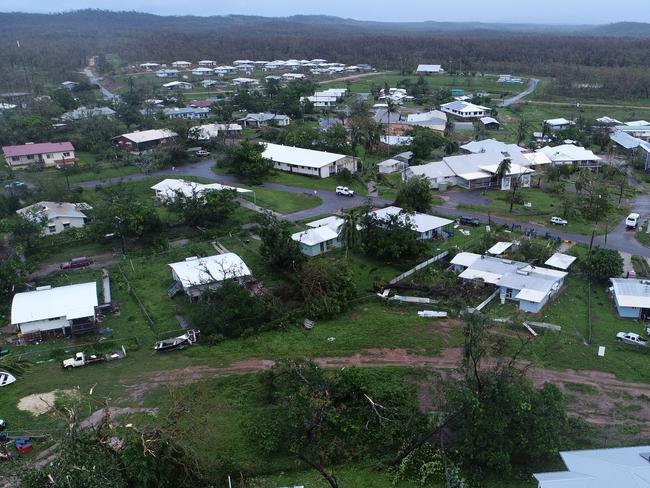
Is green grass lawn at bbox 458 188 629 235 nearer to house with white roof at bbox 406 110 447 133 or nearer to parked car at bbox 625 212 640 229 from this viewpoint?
parked car at bbox 625 212 640 229

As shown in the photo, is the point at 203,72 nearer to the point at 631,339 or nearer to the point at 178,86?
the point at 178,86

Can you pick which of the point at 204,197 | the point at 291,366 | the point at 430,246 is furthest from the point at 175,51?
the point at 291,366

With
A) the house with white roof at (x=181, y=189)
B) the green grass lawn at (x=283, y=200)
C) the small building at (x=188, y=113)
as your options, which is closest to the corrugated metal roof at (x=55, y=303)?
the house with white roof at (x=181, y=189)

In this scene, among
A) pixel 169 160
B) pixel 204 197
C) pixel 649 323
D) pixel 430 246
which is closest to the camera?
pixel 649 323

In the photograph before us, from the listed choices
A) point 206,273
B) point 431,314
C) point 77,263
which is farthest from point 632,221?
point 77,263

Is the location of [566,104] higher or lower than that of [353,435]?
higher

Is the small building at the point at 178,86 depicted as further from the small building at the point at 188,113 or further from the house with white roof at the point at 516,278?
the house with white roof at the point at 516,278

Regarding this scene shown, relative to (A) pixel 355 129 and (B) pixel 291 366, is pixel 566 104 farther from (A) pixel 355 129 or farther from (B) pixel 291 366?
(B) pixel 291 366
